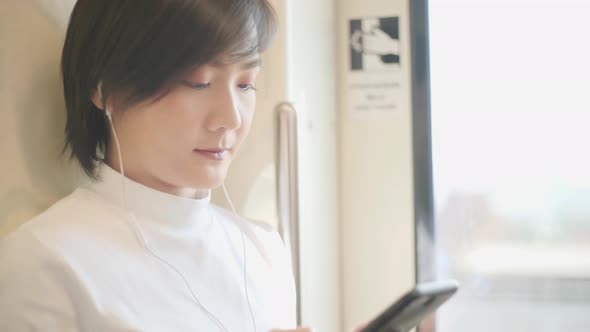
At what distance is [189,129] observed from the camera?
33.8 inches

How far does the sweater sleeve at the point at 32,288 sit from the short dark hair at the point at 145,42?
0.21 m

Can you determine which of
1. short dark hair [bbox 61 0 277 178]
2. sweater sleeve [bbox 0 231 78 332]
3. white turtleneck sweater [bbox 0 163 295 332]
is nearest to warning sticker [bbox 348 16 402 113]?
white turtleneck sweater [bbox 0 163 295 332]

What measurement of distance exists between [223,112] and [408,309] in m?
0.35

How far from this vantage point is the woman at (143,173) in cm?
77

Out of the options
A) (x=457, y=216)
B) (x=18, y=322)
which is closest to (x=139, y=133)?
(x=18, y=322)

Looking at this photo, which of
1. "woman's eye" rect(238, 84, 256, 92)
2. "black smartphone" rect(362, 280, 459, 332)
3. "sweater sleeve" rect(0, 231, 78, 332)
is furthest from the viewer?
"woman's eye" rect(238, 84, 256, 92)

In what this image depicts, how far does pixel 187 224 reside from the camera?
0.94 m

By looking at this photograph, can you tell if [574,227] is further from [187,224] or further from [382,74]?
[187,224]

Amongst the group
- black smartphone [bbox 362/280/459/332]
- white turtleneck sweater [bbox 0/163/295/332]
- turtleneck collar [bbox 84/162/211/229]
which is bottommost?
black smartphone [bbox 362/280/459/332]

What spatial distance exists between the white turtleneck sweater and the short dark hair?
129 mm

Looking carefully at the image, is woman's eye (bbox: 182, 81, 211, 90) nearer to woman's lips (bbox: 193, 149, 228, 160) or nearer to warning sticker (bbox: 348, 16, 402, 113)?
woman's lips (bbox: 193, 149, 228, 160)

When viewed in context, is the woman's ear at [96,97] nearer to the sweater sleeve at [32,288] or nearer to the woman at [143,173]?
the woman at [143,173]

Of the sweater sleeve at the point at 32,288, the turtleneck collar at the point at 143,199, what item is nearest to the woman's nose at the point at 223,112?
the turtleneck collar at the point at 143,199

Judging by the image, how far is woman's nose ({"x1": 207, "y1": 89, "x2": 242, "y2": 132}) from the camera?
87 centimetres
